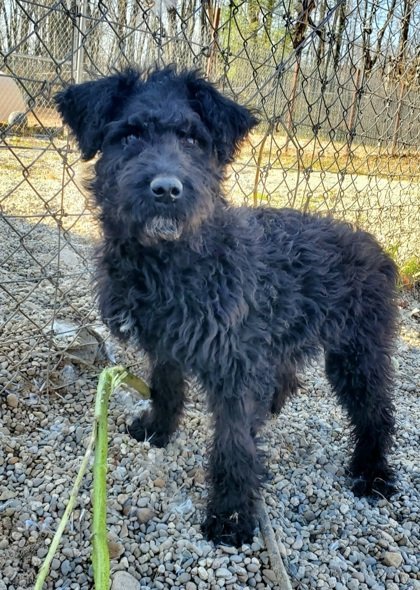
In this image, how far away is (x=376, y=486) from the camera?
3.00m

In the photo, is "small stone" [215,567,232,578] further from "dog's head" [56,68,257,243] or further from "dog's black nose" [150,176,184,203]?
"dog's black nose" [150,176,184,203]

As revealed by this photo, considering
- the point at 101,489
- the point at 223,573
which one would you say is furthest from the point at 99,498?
the point at 223,573

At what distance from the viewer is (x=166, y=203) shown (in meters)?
2.09

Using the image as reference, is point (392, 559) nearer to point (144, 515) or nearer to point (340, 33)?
point (144, 515)

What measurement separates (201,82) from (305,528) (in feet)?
7.26

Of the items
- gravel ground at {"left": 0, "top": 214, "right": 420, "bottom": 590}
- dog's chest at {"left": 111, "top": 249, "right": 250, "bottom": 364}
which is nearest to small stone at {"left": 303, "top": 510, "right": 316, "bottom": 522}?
gravel ground at {"left": 0, "top": 214, "right": 420, "bottom": 590}

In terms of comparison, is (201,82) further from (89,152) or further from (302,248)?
(302,248)

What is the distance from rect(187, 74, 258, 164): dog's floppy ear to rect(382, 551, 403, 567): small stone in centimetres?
200

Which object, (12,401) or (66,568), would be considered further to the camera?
(12,401)

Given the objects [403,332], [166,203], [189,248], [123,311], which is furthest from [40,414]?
[403,332]

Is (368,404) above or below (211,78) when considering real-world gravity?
below

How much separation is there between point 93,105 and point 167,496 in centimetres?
192

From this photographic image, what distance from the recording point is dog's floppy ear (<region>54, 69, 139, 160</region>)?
241cm

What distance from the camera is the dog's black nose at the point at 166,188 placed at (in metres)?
2.05
